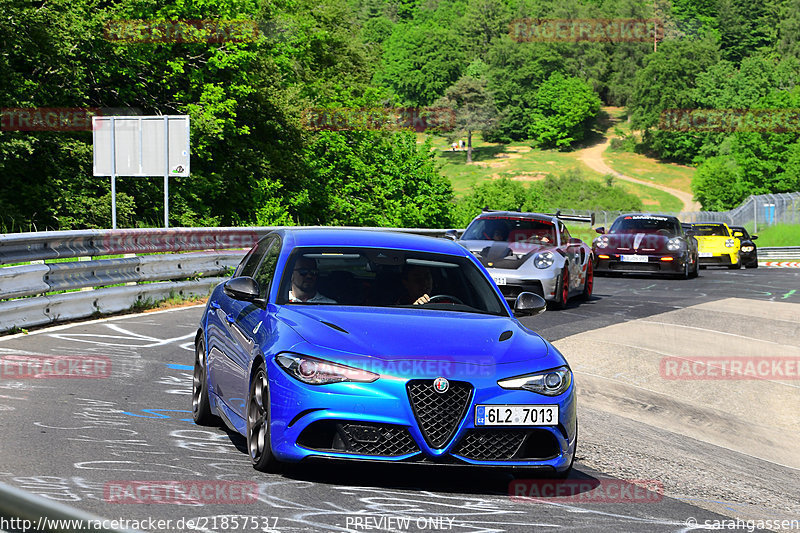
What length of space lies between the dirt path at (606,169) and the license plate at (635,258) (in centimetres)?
11175

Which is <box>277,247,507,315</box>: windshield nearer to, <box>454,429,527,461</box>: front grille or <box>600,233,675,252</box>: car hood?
<box>454,429,527,461</box>: front grille

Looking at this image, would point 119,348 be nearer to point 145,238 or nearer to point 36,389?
point 36,389

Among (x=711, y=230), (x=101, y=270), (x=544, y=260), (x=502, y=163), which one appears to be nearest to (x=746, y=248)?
(x=711, y=230)

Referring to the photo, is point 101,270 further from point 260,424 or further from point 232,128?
point 232,128

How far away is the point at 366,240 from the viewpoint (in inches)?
297

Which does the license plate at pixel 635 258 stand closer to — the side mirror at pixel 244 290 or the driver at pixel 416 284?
the driver at pixel 416 284

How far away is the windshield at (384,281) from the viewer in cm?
697

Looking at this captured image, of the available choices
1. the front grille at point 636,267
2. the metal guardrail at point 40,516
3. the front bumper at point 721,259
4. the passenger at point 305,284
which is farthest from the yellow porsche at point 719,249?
the metal guardrail at point 40,516

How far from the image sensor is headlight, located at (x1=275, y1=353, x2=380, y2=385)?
582 cm

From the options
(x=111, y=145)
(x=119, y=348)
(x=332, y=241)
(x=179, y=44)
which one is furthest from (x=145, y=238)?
(x=179, y=44)

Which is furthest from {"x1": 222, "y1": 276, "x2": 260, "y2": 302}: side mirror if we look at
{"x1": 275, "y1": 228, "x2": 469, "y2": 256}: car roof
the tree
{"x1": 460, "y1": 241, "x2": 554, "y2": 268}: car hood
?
the tree

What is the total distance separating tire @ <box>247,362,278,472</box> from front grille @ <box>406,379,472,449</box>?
0.81 metres

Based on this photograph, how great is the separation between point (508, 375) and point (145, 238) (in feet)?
36.8

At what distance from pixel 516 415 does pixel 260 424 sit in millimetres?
1381
